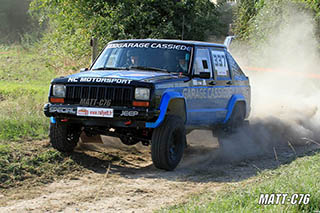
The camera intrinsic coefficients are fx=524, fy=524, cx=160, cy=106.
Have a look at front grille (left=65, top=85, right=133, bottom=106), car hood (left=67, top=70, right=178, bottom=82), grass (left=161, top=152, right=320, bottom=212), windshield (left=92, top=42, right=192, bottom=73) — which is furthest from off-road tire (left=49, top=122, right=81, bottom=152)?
grass (left=161, top=152, right=320, bottom=212)

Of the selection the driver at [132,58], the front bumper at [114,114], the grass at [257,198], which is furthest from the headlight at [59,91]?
the grass at [257,198]

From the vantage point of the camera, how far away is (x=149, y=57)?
8.49 meters

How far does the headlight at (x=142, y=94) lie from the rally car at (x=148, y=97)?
1cm

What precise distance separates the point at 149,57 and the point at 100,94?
1.38 m

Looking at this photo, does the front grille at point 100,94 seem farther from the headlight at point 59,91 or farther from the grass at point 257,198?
the grass at point 257,198

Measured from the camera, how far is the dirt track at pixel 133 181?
19.2 ft

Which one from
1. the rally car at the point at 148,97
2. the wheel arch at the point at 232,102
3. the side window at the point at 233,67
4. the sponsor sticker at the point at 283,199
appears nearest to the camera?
the sponsor sticker at the point at 283,199

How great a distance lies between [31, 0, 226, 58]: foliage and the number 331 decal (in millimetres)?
7374

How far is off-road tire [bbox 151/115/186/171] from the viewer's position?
741cm

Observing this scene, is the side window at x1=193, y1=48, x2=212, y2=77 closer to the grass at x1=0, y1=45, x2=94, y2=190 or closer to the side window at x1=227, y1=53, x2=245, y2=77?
the side window at x1=227, y1=53, x2=245, y2=77

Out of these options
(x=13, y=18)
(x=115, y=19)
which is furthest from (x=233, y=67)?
(x=13, y=18)

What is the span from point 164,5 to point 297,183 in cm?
1274

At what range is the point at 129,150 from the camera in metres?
9.28

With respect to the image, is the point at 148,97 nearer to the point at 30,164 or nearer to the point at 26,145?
the point at 30,164
